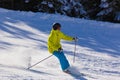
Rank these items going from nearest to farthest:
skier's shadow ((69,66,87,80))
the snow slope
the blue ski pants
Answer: skier's shadow ((69,66,87,80)), the snow slope, the blue ski pants

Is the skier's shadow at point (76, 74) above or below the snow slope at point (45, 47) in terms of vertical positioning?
above

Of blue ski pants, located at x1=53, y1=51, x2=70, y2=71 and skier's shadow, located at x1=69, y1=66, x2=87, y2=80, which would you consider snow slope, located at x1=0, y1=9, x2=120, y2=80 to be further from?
blue ski pants, located at x1=53, y1=51, x2=70, y2=71

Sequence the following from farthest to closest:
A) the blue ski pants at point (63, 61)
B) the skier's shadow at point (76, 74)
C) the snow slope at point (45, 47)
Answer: the blue ski pants at point (63, 61), the snow slope at point (45, 47), the skier's shadow at point (76, 74)

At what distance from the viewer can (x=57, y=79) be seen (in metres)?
12.3

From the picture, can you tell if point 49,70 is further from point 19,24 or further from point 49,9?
point 49,9

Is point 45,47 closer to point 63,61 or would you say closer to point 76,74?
point 63,61

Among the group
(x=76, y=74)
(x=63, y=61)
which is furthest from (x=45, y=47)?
(x=76, y=74)

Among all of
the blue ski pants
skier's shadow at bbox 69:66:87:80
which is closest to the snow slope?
skier's shadow at bbox 69:66:87:80

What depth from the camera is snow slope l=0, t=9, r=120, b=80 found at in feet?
43.4

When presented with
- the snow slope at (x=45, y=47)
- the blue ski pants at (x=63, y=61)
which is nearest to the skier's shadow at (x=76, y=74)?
the snow slope at (x=45, y=47)

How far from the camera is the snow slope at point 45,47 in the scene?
13242 millimetres

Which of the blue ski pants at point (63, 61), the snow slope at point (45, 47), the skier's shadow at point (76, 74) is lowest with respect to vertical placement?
the snow slope at point (45, 47)

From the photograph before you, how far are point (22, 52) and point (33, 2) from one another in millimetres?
10745

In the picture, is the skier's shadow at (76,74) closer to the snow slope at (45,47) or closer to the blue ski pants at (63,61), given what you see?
the snow slope at (45,47)
